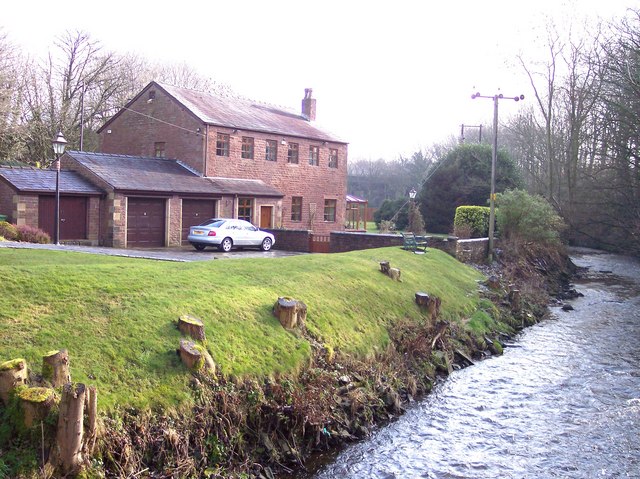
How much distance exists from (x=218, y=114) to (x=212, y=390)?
31017mm

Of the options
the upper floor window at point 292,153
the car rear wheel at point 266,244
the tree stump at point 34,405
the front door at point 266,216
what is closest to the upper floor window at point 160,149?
the front door at point 266,216

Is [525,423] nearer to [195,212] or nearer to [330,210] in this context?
[195,212]

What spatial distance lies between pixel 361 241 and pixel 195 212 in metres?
10.2

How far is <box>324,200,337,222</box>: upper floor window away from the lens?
44.9 metres

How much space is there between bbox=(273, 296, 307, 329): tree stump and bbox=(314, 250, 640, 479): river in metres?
2.58

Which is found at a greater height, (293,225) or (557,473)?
(293,225)

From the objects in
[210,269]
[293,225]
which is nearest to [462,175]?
[293,225]

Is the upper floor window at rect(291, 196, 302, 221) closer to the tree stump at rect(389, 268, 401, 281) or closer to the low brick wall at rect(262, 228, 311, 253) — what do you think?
the low brick wall at rect(262, 228, 311, 253)

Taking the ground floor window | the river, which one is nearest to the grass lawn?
the river

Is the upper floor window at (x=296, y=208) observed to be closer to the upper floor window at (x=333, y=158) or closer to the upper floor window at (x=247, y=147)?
the upper floor window at (x=333, y=158)

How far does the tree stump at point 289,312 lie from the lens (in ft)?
38.6

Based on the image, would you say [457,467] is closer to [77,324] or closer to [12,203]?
[77,324]

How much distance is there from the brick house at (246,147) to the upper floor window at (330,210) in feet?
0.23

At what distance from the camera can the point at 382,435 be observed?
1024cm
